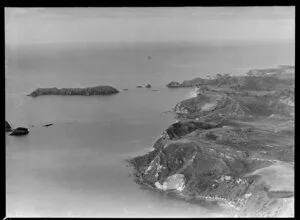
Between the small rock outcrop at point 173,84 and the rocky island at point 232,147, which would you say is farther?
the small rock outcrop at point 173,84

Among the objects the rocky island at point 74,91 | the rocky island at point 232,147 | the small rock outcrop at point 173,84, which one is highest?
the small rock outcrop at point 173,84

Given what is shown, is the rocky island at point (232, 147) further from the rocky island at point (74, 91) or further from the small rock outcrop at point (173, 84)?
the rocky island at point (74, 91)

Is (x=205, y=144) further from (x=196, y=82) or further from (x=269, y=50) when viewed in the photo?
(x=269, y=50)

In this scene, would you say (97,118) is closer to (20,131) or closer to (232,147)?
(20,131)

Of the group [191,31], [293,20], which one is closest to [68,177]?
[191,31]

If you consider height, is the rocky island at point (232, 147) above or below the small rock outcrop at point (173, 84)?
below

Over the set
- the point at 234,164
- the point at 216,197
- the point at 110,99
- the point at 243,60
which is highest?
the point at 243,60

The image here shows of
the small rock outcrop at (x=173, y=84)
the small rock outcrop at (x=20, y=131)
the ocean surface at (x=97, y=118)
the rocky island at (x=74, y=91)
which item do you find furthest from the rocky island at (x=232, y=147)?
the small rock outcrop at (x=20, y=131)
